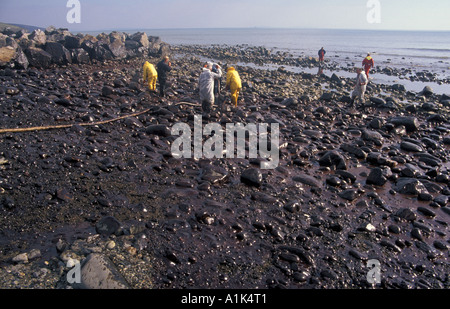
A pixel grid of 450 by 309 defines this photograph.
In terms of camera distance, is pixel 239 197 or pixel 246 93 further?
pixel 246 93

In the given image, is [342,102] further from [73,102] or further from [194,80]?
[73,102]

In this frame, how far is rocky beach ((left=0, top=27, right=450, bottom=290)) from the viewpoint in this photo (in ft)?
14.8

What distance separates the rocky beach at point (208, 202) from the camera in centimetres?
450

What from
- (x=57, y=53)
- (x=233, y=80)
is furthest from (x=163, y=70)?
(x=57, y=53)

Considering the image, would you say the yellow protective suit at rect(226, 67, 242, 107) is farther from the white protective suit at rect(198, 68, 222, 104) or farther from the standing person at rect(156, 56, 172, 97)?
the standing person at rect(156, 56, 172, 97)

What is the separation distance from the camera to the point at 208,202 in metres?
6.31

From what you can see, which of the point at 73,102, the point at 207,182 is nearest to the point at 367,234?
the point at 207,182

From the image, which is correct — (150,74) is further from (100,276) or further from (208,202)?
(100,276)

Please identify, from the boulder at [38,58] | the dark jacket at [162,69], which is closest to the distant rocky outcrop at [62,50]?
the boulder at [38,58]

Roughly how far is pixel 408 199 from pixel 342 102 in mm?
9681

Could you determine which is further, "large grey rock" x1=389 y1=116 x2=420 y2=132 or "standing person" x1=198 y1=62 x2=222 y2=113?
"large grey rock" x1=389 y1=116 x2=420 y2=132

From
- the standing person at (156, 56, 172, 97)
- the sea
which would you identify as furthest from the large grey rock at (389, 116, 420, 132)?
the sea

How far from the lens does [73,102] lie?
38.3 ft
